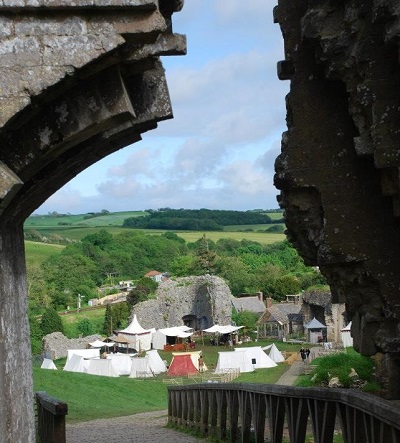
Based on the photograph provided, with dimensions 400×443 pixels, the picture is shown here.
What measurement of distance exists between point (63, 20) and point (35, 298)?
83885 mm

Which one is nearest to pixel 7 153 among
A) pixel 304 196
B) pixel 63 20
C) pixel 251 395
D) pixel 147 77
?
pixel 63 20

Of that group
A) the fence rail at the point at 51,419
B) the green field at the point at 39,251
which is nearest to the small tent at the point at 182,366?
the fence rail at the point at 51,419

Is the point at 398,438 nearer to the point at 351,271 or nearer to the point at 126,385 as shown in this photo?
the point at 351,271

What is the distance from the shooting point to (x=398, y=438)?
655 centimetres

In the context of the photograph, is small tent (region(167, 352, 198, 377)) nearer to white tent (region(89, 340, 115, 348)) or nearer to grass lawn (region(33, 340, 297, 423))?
grass lawn (region(33, 340, 297, 423))

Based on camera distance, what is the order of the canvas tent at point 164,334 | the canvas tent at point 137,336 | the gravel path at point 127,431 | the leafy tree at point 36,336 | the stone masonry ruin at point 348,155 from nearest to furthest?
the stone masonry ruin at point 348,155 → the gravel path at point 127,431 → the canvas tent at point 164,334 → the canvas tent at point 137,336 → the leafy tree at point 36,336

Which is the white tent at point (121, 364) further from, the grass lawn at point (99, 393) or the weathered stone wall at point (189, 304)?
the weathered stone wall at point (189, 304)

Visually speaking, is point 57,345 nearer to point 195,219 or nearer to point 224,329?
point 224,329

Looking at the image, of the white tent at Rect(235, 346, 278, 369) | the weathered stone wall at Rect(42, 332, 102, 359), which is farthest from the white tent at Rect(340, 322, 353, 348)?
the weathered stone wall at Rect(42, 332, 102, 359)

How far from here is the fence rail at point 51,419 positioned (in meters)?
10.1

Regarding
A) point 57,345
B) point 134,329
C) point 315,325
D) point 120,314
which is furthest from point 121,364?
point 120,314

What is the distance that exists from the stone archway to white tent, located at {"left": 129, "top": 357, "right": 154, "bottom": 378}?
3621 centimetres

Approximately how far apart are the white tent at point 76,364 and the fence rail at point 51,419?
110ft

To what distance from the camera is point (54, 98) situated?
6.58 m
